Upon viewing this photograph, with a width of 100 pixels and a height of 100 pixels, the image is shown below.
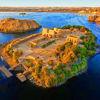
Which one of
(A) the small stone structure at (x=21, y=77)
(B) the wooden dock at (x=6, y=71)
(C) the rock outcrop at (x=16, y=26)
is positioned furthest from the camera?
(C) the rock outcrop at (x=16, y=26)

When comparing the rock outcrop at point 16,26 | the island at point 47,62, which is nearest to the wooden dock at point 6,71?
the island at point 47,62

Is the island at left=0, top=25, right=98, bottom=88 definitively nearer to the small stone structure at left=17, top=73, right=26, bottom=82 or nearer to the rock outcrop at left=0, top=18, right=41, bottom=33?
the small stone structure at left=17, top=73, right=26, bottom=82

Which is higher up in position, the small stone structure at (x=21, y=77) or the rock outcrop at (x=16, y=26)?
the rock outcrop at (x=16, y=26)

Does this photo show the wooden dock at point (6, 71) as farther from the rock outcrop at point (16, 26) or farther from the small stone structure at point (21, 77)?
the rock outcrop at point (16, 26)

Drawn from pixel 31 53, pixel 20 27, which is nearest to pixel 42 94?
pixel 31 53

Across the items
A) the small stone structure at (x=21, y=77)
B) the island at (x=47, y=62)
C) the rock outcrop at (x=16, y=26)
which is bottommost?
the small stone structure at (x=21, y=77)

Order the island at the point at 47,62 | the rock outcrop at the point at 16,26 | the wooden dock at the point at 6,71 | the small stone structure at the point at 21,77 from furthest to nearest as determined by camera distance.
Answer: the rock outcrop at the point at 16,26 < the wooden dock at the point at 6,71 < the small stone structure at the point at 21,77 < the island at the point at 47,62

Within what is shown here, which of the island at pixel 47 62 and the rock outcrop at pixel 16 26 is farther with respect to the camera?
the rock outcrop at pixel 16 26

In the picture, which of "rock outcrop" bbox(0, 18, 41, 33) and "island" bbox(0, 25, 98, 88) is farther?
"rock outcrop" bbox(0, 18, 41, 33)

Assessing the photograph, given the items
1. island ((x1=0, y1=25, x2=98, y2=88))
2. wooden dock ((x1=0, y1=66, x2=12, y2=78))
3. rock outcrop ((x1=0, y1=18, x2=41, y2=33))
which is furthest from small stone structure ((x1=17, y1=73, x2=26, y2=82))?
rock outcrop ((x1=0, y1=18, x2=41, y2=33))

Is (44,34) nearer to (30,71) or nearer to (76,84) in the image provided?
(30,71)

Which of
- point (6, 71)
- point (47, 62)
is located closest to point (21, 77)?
point (6, 71)
